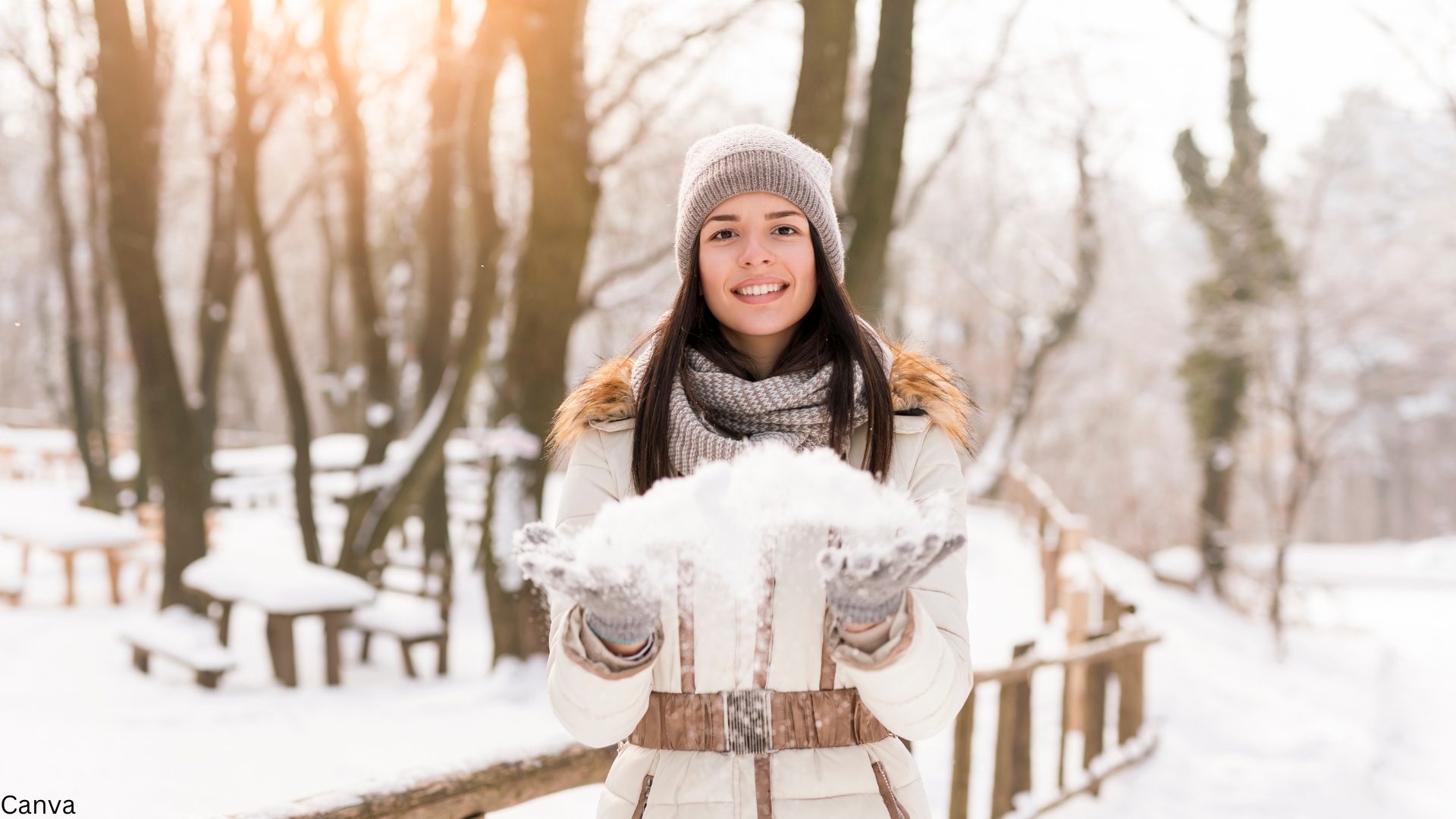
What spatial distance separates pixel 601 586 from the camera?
1262 millimetres

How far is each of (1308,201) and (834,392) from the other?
14.1 meters

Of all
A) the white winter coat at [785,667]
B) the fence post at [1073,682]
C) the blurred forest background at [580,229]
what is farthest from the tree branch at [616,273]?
the white winter coat at [785,667]

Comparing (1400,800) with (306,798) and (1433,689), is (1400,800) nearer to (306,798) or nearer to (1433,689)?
(1433,689)

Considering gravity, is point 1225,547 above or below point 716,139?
below

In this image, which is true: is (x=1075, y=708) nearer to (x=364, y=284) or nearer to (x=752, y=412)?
(x=752, y=412)

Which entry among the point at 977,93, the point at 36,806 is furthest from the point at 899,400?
the point at 977,93

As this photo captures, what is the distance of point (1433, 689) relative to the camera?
11539 mm

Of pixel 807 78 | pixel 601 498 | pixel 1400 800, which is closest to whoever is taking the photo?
pixel 601 498

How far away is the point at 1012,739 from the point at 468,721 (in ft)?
9.50

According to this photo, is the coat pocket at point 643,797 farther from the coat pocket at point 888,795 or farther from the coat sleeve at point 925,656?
the coat sleeve at point 925,656

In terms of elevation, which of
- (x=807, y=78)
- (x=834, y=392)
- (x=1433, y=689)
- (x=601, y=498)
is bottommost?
(x=1433, y=689)

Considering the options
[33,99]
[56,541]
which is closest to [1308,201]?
[56,541]

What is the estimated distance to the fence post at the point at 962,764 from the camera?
4.20 m

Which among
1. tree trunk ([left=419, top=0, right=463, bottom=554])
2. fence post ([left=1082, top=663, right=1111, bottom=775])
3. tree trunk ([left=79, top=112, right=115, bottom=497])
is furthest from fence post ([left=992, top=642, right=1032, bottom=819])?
tree trunk ([left=79, top=112, right=115, bottom=497])
